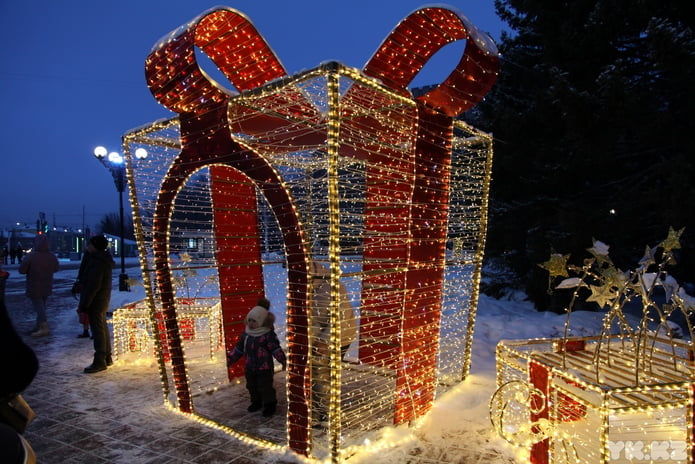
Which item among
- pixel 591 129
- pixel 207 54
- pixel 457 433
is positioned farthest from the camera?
pixel 591 129

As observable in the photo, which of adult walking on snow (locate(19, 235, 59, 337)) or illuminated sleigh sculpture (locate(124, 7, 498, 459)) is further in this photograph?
adult walking on snow (locate(19, 235, 59, 337))

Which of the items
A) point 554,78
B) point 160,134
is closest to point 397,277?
point 160,134

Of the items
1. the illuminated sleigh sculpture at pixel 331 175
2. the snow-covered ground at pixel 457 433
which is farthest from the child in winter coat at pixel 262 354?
the snow-covered ground at pixel 457 433

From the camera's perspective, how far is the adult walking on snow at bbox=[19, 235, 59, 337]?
745 cm

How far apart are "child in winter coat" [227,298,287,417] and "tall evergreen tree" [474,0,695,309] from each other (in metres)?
5.77

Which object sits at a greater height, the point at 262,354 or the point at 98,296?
the point at 98,296

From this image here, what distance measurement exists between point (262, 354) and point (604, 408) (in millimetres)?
2848

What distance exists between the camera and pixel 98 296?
18.6 feet

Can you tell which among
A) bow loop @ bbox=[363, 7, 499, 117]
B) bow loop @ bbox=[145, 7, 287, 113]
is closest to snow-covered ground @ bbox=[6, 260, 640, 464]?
bow loop @ bbox=[363, 7, 499, 117]

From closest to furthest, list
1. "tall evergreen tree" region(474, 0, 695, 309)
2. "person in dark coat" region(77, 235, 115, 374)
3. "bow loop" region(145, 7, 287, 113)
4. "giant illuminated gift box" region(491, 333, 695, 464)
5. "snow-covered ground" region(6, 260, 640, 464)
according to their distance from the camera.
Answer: "giant illuminated gift box" region(491, 333, 695, 464), "snow-covered ground" region(6, 260, 640, 464), "bow loop" region(145, 7, 287, 113), "person in dark coat" region(77, 235, 115, 374), "tall evergreen tree" region(474, 0, 695, 309)

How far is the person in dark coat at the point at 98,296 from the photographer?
5.56 metres

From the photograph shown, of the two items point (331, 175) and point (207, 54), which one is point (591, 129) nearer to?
point (331, 175)

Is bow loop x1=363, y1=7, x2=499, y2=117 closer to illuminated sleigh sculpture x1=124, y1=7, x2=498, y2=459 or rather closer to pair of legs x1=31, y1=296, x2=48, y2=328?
illuminated sleigh sculpture x1=124, y1=7, x2=498, y2=459

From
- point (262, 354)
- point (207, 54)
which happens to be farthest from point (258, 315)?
point (207, 54)
